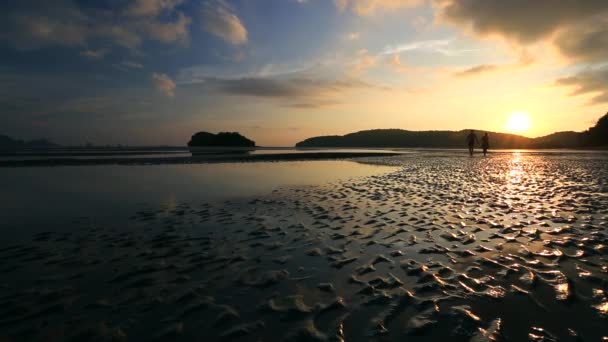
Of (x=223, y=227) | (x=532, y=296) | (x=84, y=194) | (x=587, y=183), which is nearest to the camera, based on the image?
(x=532, y=296)

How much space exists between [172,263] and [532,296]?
8.24 m

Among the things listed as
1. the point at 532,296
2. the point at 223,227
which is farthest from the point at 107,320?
the point at 532,296

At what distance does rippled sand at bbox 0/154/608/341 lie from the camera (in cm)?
484

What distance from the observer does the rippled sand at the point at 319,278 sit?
4840 millimetres

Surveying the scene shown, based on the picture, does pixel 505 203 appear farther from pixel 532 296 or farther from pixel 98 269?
pixel 98 269

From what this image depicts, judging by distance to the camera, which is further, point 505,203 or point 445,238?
point 505,203

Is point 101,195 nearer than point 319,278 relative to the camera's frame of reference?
No

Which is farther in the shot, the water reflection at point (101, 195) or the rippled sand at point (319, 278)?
the water reflection at point (101, 195)

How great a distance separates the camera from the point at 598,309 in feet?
16.7

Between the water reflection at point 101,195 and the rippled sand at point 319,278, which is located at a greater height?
the water reflection at point 101,195

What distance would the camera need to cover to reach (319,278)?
22.4 ft

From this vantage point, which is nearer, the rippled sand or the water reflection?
the rippled sand

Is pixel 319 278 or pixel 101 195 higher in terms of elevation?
pixel 101 195

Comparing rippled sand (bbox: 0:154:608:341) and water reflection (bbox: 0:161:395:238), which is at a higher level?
water reflection (bbox: 0:161:395:238)
